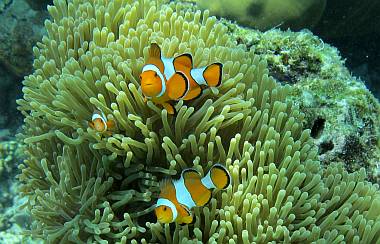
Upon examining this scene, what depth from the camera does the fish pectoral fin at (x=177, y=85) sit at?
2.03 meters

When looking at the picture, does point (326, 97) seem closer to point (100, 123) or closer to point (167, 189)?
point (167, 189)

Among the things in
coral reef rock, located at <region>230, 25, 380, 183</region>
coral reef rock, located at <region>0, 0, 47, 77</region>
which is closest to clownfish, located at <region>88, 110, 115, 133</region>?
coral reef rock, located at <region>230, 25, 380, 183</region>

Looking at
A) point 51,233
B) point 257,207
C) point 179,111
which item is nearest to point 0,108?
point 51,233

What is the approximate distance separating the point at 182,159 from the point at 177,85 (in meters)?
0.47

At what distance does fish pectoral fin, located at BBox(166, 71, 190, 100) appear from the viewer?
203 cm

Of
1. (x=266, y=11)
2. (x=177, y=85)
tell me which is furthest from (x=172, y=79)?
(x=266, y=11)

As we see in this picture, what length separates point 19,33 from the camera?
5.56 metres

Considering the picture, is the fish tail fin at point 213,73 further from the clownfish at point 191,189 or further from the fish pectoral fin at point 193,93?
the clownfish at point 191,189

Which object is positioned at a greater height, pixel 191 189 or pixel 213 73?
pixel 213 73

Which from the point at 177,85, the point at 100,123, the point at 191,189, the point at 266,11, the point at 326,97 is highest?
the point at 266,11

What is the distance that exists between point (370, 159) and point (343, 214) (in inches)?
43.5

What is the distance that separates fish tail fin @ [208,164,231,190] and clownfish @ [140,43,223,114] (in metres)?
0.43

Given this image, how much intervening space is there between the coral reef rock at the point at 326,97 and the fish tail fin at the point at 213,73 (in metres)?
1.19

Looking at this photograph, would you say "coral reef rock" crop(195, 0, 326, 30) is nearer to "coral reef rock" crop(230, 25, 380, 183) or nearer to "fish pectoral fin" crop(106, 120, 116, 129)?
"coral reef rock" crop(230, 25, 380, 183)
